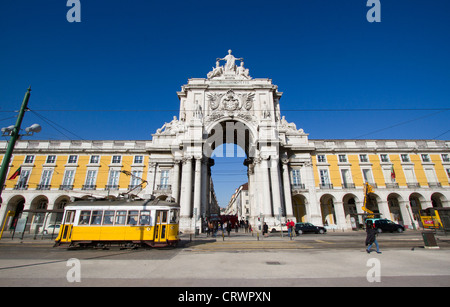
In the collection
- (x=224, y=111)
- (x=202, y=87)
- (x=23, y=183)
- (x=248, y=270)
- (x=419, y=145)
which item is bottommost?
(x=248, y=270)

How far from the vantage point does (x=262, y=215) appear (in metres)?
27.4

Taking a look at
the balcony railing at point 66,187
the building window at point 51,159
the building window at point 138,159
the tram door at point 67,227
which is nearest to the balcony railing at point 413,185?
the building window at point 138,159

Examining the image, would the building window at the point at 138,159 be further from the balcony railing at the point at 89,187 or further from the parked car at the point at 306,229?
the parked car at the point at 306,229

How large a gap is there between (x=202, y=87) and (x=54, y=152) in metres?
26.5

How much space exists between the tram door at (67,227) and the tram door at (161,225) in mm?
5417

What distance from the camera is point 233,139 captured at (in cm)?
3769

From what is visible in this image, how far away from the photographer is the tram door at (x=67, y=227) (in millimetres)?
13141

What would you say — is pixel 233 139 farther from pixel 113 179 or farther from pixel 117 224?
pixel 117 224

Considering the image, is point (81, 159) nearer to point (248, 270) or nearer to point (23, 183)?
point (23, 183)

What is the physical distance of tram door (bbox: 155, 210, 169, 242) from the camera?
1316cm

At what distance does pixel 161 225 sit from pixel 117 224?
8.94ft

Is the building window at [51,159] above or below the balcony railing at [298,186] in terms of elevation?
above
